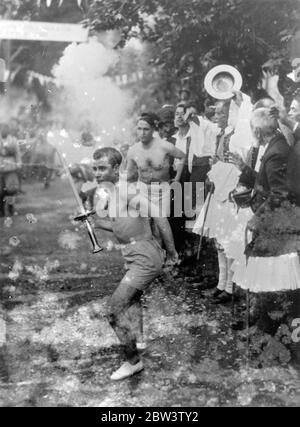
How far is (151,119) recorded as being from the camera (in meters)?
4.55

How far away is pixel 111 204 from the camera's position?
377 centimetres

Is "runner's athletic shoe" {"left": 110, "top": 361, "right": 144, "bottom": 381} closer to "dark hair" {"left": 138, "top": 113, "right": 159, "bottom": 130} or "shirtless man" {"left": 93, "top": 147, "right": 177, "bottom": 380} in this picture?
"shirtless man" {"left": 93, "top": 147, "right": 177, "bottom": 380}

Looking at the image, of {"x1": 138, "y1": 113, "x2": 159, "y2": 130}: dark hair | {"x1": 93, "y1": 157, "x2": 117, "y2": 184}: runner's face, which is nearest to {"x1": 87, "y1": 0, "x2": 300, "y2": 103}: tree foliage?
{"x1": 138, "y1": 113, "x2": 159, "y2": 130}: dark hair

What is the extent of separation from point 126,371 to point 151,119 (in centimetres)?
233

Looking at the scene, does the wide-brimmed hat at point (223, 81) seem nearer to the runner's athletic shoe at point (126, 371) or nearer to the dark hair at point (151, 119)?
the dark hair at point (151, 119)

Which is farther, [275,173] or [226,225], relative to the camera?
[226,225]

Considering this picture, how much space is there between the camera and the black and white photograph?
12.6ft

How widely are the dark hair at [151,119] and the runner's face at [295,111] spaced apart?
4.17 ft

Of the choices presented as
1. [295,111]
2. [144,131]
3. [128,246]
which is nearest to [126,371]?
[128,246]

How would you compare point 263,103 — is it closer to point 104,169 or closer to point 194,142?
point 194,142

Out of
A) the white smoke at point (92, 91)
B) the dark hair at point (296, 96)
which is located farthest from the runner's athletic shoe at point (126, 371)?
the dark hair at point (296, 96)

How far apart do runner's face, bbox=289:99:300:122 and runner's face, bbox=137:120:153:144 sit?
1306 mm

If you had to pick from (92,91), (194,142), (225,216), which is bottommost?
(225,216)
